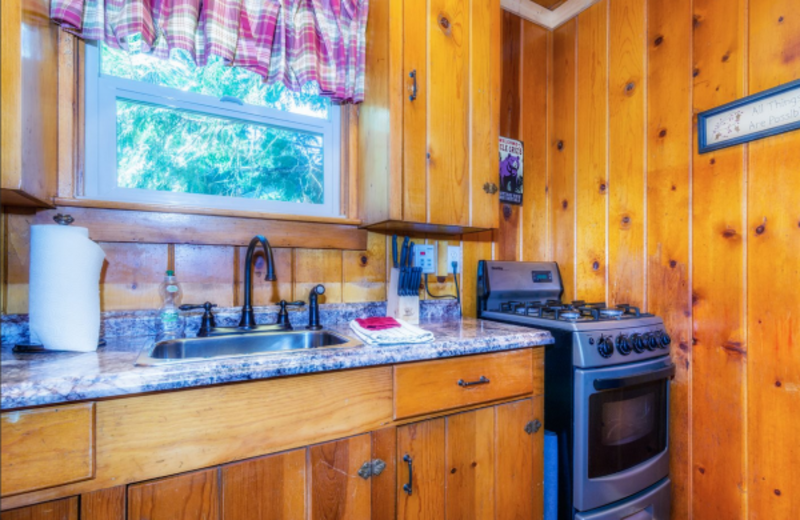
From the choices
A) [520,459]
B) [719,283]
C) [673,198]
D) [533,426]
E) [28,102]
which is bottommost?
[520,459]

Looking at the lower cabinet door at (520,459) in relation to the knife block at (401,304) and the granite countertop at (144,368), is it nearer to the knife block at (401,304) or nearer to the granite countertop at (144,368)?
the granite countertop at (144,368)

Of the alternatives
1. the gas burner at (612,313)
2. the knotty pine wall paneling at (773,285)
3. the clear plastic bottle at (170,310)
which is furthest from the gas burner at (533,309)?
the clear plastic bottle at (170,310)

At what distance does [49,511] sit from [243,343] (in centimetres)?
64

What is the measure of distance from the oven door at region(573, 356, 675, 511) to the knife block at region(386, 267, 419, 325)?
632mm

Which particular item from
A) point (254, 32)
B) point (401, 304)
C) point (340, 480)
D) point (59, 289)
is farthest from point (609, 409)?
point (254, 32)

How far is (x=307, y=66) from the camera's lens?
4.81 ft

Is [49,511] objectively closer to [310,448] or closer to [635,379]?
[310,448]

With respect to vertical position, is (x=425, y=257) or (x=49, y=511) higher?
(x=425, y=257)

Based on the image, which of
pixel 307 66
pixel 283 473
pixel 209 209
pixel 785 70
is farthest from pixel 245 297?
pixel 785 70

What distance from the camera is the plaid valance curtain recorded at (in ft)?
3.87

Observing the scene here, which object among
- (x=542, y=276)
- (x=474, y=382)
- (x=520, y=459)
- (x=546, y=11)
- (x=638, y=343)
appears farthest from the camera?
(x=546, y=11)

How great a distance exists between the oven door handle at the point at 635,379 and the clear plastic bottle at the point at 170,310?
1443mm

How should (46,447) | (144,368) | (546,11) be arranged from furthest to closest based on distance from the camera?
1. (546,11)
2. (144,368)
3. (46,447)

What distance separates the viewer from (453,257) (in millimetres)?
1858
